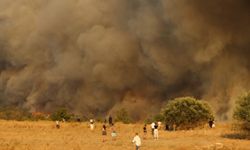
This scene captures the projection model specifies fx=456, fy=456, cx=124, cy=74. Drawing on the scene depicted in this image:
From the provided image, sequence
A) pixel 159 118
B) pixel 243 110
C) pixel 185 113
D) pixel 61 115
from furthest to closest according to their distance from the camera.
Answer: pixel 61 115 → pixel 159 118 → pixel 185 113 → pixel 243 110

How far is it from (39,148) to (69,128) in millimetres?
24419

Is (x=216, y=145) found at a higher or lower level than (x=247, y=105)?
lower

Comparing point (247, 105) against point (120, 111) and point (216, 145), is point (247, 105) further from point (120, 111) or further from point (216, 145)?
point (120, 111)

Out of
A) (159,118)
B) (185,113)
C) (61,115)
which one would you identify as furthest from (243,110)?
(61,115)

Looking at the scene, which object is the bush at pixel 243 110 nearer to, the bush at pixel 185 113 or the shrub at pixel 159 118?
the bush at pixel 185 113

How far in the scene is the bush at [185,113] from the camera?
54938 millimetres

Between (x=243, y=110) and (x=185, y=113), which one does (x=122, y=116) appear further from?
(x=243, y=110)

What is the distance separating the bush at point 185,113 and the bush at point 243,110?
483 inches

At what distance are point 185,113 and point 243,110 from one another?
13451 millimetres

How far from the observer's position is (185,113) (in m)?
55.0

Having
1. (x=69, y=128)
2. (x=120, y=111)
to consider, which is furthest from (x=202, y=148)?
(x=120, y=111)

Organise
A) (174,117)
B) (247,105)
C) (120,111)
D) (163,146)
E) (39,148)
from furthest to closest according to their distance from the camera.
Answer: (120,111)
(174,117)
(247,105)
(163,146)
(39,148)

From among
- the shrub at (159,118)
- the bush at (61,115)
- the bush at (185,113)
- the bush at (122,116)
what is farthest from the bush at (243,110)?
the bush at (61,115)

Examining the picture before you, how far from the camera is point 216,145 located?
32.1m
